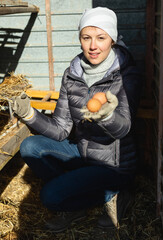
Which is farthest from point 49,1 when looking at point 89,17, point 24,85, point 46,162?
point 46,162

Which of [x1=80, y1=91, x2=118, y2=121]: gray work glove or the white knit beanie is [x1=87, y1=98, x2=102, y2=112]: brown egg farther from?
the white knit beanie

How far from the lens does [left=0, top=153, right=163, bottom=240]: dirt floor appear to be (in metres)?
2.85

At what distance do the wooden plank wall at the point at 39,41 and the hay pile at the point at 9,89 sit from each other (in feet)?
0.52

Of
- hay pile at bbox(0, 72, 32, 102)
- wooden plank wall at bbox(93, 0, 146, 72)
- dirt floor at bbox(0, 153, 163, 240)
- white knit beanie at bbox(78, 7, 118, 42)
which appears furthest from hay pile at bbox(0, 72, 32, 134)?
wooden plank wall at bbox(93, 0, 146, 72)

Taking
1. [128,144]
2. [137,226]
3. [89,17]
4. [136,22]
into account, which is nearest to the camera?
[89,17]

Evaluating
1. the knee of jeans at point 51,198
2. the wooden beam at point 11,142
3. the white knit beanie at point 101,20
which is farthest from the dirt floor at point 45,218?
the white knit beanie at point 101,20

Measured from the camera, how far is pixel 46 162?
2846mm

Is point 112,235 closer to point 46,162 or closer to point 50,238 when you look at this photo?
point 50,238

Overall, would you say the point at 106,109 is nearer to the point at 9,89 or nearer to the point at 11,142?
the point at 11,142

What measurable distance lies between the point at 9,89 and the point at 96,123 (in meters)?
1.17

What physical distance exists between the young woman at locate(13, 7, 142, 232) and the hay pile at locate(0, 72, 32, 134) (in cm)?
53

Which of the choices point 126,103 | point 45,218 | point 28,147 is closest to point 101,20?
point 126,103

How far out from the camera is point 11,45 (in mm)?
3824

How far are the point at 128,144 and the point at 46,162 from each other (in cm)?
75
